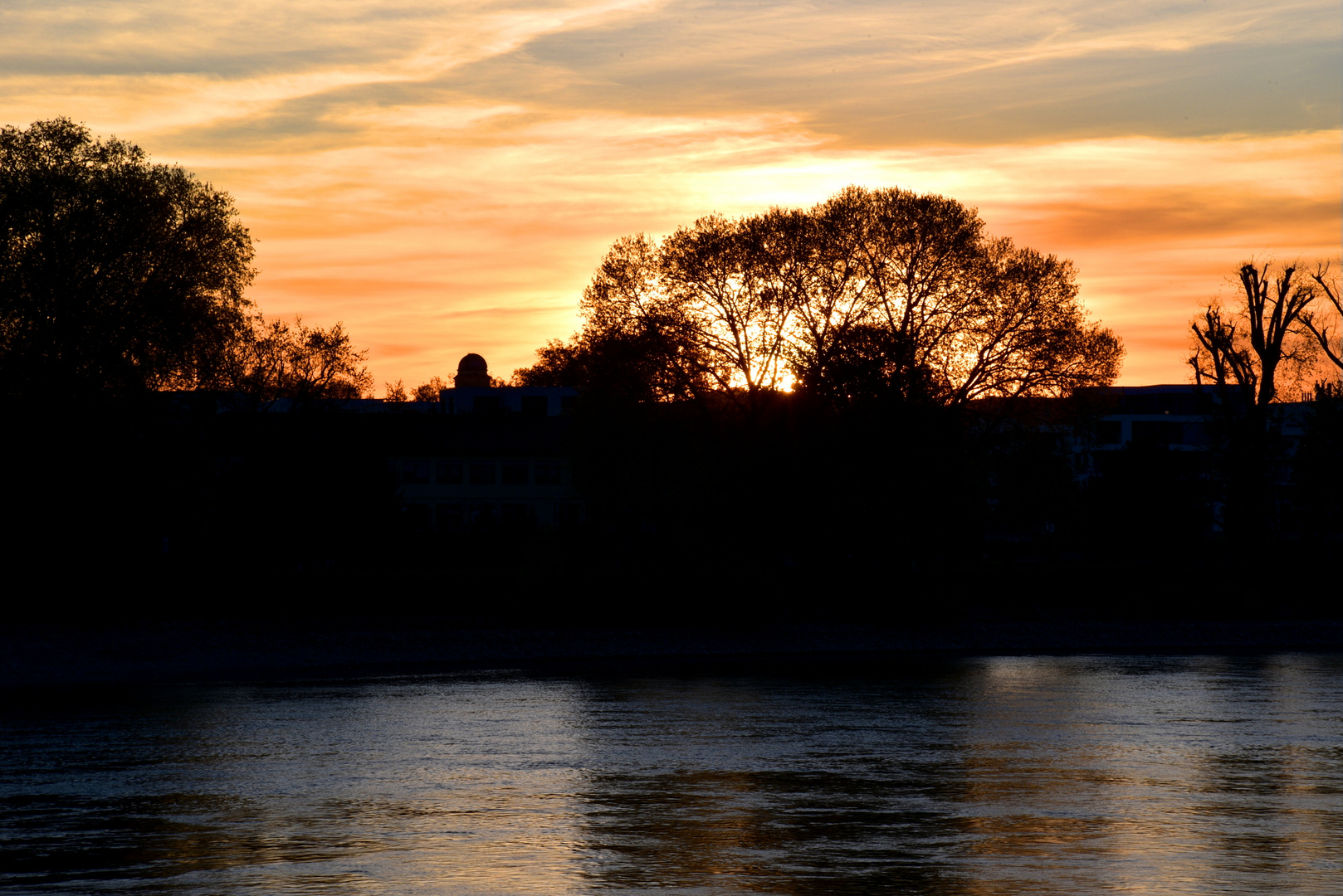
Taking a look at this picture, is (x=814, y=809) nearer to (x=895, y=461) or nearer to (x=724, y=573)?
(x=724, y=573)

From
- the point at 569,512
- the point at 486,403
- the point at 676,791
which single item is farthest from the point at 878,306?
the point at 486,403

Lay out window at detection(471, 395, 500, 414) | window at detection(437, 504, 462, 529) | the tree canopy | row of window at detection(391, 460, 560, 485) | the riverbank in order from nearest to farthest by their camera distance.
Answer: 1. the riverbank
2. the tree canopy
3. row of window at detection(391, 460, 560, 485)
4. window at detection(437, 504, 462, 529)
5. window at detection(471, 395, 500, 414)

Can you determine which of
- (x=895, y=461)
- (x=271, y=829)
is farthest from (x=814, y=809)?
(x=895, y=461)

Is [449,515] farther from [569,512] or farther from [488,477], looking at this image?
[569,512]

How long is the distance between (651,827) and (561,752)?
8.82 metres

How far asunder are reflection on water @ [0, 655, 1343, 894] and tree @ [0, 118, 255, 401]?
668 inches

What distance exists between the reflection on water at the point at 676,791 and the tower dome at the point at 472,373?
150505 millimetres

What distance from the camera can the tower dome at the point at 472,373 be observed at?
19112 centimetres

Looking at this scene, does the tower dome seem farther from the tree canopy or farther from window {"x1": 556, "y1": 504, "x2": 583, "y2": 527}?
the tree canopy

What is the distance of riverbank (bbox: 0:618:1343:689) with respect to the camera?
1956 inches

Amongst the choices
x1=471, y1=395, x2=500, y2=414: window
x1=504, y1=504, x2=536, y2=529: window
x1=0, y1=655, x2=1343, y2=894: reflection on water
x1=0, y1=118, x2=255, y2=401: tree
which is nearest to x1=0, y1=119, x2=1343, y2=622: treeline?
x1=0, y1=118, x2=255, y2=401: tree

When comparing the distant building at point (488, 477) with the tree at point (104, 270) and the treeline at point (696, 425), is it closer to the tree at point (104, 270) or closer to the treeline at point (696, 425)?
the treeline at point (696, 425)

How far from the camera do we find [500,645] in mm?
56031

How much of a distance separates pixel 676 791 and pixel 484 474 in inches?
4519
